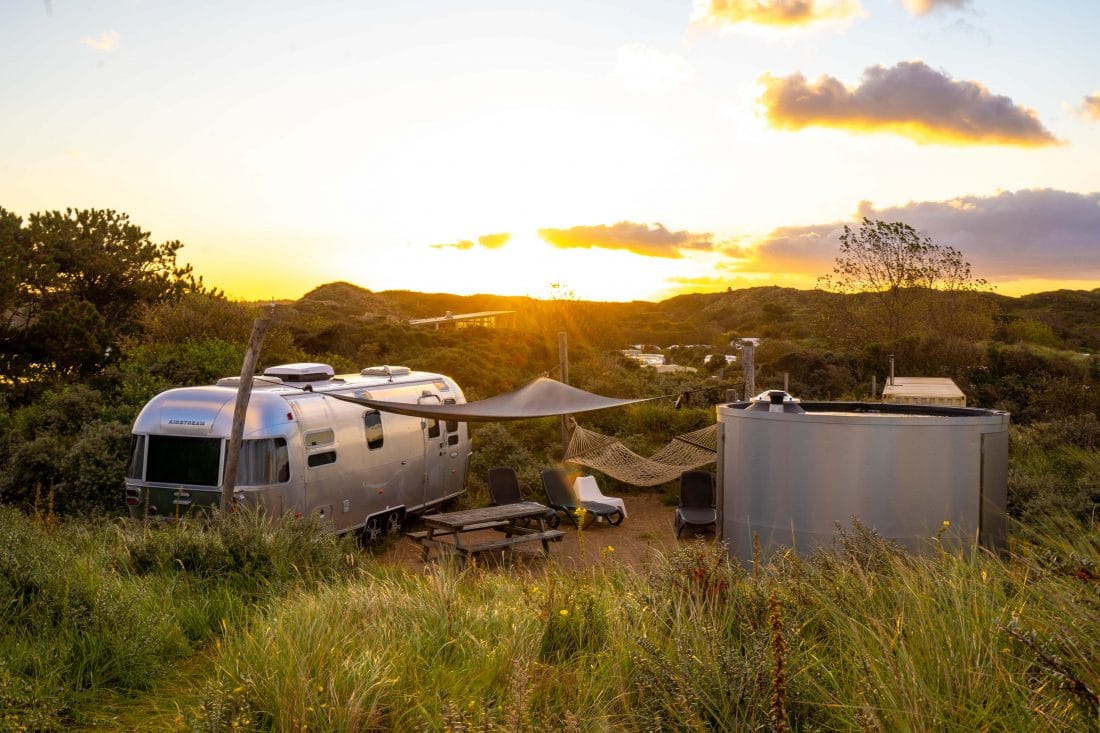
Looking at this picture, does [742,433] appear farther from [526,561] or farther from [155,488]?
[155,488]

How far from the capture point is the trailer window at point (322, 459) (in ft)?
30.4

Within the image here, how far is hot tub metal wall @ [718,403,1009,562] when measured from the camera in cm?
678

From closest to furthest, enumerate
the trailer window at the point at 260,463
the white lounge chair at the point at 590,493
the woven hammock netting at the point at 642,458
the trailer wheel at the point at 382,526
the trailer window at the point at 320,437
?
the trailer window at the point at 260,463, the trailer window at the point at 320,437, the trailer wheel at the point at 382,526, the woven hammock netting at the point at 642,458, the white lounge chair at the point at 590,493

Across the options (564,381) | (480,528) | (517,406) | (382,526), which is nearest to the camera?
(480,528)

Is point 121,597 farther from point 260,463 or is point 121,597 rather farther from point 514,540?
point 514,540

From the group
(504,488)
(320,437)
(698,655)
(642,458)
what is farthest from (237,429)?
(698,655)

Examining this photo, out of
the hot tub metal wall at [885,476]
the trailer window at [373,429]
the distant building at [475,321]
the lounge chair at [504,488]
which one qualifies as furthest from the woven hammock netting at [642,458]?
the distant building at [475,321]

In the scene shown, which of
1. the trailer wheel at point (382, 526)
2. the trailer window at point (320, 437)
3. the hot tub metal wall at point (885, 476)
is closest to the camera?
the hot tub metal wall at point (885, 476)

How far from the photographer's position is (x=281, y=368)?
10281mm

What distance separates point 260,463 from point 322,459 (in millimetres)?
712

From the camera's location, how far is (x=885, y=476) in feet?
22.3

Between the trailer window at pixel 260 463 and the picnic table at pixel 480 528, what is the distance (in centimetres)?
163

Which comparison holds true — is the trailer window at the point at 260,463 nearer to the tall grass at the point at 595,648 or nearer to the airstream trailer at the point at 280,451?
the airstream trailer at the point at 280,451

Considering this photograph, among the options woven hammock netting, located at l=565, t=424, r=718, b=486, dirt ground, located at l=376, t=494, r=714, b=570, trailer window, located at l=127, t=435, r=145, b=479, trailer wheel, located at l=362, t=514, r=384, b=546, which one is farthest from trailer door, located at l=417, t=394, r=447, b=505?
trailer window, located at l=127, t=435, r=145, b=479
